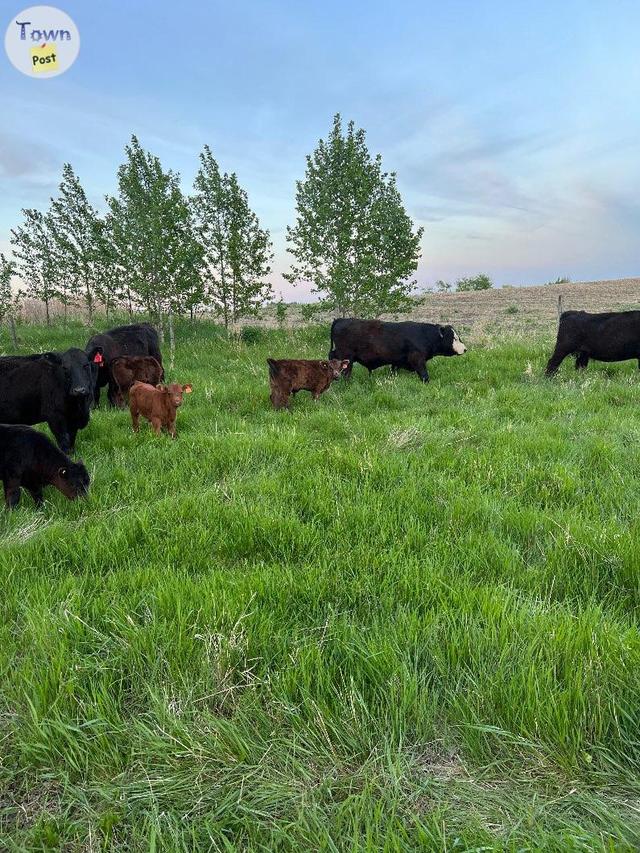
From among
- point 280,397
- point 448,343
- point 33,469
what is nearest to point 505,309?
point 448,343

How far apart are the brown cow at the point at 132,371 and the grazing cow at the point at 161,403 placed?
2136 millimetres

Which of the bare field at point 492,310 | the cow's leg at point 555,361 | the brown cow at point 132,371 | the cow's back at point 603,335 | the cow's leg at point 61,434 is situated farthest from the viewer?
the bare field at point 492,310

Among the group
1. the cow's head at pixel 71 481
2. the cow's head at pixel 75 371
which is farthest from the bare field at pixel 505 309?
the cow's head at pixel 71 481

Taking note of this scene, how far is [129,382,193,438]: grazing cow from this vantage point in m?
6.51

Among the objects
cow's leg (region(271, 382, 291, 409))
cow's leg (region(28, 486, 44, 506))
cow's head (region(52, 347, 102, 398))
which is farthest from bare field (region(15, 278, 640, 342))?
cow's leg (region(28, 486, 44, 506))

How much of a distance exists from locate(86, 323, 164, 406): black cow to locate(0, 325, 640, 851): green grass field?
5.40m

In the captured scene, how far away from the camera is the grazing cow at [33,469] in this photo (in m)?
4.39

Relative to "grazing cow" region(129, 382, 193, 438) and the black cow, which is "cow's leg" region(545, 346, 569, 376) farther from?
the black cow

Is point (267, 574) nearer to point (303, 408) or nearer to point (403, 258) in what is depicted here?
point (303, 408)

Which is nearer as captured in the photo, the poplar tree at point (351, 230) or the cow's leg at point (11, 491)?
the cow's leg at point (11, 491)

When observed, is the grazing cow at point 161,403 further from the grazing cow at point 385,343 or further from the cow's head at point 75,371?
the grazing cow at point 385,343

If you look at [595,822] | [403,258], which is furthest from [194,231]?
[595,822]

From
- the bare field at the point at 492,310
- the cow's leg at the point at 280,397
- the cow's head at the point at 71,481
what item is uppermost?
the bare field at the point at 492,310

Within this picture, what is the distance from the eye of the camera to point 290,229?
18.5 metres
